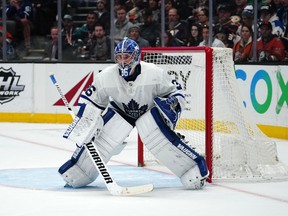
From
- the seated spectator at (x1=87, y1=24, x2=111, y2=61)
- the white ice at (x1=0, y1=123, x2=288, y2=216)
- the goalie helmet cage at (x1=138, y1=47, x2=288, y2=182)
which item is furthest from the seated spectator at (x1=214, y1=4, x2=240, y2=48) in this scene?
the goalie helmet cage at (x1=138, y1=47, x2=288, y2=182)

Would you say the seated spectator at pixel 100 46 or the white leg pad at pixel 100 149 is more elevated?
the seated spectator at pixel 100 46

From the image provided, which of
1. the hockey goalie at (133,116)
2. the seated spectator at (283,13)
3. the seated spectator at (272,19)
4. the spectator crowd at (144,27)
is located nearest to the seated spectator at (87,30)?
the spectator crowd at (144,27)

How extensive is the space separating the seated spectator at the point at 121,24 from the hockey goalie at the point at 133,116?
524 cm

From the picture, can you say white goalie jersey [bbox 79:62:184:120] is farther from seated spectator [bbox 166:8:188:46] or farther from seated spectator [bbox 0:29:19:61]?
seated spectator [bbox 0:29:19:61]

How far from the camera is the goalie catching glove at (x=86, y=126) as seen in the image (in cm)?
→ 578

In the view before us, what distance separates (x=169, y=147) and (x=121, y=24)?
18.0 ft

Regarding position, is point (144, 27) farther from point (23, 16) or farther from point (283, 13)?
point (283, 13)

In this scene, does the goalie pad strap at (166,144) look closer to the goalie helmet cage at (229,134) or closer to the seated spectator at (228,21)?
the goalie helmet cage at (229,134)

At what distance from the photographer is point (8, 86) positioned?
1118 centimetres

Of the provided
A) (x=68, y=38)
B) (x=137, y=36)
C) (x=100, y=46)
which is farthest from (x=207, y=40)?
(x=68, y=38)

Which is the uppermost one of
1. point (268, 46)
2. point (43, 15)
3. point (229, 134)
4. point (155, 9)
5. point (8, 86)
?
point (155, 9)

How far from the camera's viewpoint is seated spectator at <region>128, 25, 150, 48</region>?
11109mm

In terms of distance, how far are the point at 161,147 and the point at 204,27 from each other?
4.95 metres

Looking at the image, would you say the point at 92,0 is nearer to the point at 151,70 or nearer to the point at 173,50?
the point at 173,50
